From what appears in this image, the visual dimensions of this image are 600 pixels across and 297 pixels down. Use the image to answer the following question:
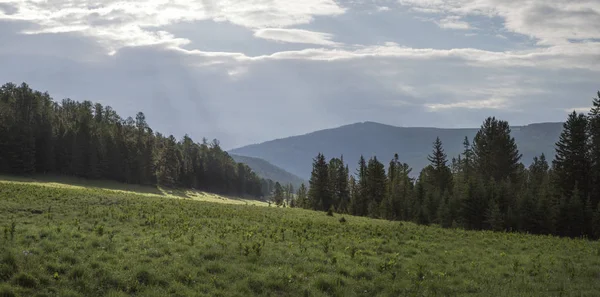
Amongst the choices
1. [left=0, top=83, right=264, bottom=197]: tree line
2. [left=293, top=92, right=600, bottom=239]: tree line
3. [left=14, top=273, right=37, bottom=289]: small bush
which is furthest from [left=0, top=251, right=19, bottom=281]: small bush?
[left=0, top=83, right=264, bottom=197]: tree line

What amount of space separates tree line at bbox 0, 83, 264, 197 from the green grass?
82.8m

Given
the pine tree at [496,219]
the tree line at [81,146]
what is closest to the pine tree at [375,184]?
the pine tree at [496,219]

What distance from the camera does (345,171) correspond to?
107 m

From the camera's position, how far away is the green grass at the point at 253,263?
12.9 meters

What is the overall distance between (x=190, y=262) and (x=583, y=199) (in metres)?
55.8

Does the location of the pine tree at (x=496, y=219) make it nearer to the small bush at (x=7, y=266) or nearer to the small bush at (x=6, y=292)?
the small bush at (x=7, y=266)

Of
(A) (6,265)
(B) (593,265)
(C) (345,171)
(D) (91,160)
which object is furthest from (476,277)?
(D) (91,160)

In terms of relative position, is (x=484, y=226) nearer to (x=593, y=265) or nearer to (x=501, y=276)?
(x=593, y=265)

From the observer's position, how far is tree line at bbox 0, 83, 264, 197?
308ft

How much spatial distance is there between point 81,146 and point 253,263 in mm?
103086

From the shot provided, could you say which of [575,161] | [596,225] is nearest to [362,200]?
[575,161]

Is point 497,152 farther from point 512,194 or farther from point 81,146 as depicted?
point 81,146

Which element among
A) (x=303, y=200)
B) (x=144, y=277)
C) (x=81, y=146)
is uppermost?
(x=81, y=146)

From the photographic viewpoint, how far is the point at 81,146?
104 metres
